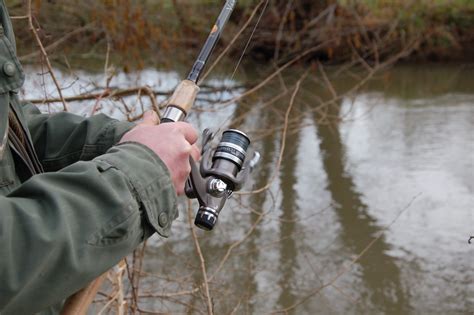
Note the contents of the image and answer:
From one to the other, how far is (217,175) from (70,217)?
17.3 inches

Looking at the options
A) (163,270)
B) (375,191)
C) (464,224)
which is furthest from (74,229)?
(375,191)

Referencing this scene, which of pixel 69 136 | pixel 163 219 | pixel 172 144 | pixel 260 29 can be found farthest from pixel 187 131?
pixel 260 29

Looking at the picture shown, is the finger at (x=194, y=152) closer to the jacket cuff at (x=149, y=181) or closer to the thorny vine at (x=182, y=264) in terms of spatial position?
the jacket cuff at (x=149, y=181)

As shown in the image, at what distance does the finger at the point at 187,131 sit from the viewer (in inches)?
44.2

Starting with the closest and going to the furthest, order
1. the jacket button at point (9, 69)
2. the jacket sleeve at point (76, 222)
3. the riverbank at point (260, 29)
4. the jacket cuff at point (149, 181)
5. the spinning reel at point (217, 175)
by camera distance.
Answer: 1. the jacket sleeve at point (76, 222)
2. the jacket cuff at point (149, 181)
3. the jacket button at point (9, 69)
4. the spinning reel at point (217, 175)
5. the riverbank at point (260, 29)

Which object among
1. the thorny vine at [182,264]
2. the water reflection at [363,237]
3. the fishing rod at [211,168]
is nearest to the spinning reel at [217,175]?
the fishing rod at [211,168]

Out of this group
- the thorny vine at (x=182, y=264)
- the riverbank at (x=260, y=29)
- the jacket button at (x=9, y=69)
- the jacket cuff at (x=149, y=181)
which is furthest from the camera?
the riverbank at (x=260, y=29)

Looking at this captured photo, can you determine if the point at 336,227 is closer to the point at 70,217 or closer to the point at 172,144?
the point at 172,144

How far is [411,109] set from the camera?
25.2ft

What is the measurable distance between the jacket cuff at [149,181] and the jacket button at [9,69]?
0.22 m

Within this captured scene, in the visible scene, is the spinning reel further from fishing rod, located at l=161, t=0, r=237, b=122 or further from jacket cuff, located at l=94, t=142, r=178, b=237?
jacket cuff, located at l=94, t=142, r=178, b=237

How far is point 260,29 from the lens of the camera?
6.84 metres

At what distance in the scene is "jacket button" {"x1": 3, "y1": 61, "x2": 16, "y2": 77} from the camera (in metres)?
1.13

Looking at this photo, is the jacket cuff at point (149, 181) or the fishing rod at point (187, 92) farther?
the fishing rod at point (187, 92)
